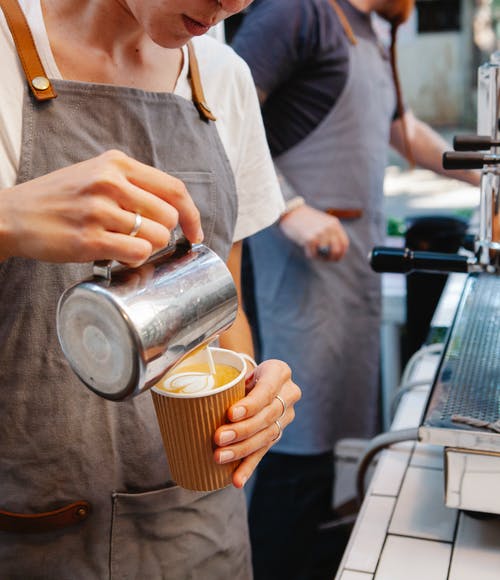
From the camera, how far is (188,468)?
78 centimetres

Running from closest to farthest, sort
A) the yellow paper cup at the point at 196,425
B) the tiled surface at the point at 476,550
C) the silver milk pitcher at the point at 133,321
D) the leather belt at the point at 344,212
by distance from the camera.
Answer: the silver milk pitcher at the point at 133,321, the yellow paper cup at the point at 196,425, the tiled surface at the point at 476,550, the leather belt at the point at 344,212

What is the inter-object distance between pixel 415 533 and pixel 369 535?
0.19 ft

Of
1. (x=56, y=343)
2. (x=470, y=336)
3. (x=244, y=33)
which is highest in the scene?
(x=244, y=33)

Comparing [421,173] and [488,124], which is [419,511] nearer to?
[488,124]

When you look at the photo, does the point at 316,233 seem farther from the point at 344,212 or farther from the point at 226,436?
the point at 226,436

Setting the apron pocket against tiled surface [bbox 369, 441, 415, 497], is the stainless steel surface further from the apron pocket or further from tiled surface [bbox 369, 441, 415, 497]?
the apron pocket

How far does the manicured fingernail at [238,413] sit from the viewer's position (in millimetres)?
761

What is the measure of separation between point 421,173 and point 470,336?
677cm

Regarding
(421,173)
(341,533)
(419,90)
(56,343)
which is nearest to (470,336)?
(56,343)

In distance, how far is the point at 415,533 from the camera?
0.94 meters

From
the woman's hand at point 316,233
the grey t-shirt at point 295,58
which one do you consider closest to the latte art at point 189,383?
the woman's hand at point 316,233

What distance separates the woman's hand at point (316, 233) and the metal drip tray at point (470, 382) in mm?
556

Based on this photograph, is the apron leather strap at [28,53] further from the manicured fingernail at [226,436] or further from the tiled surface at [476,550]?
the tiled surface at [476,550]

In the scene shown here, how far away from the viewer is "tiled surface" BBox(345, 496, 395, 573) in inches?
34.7
